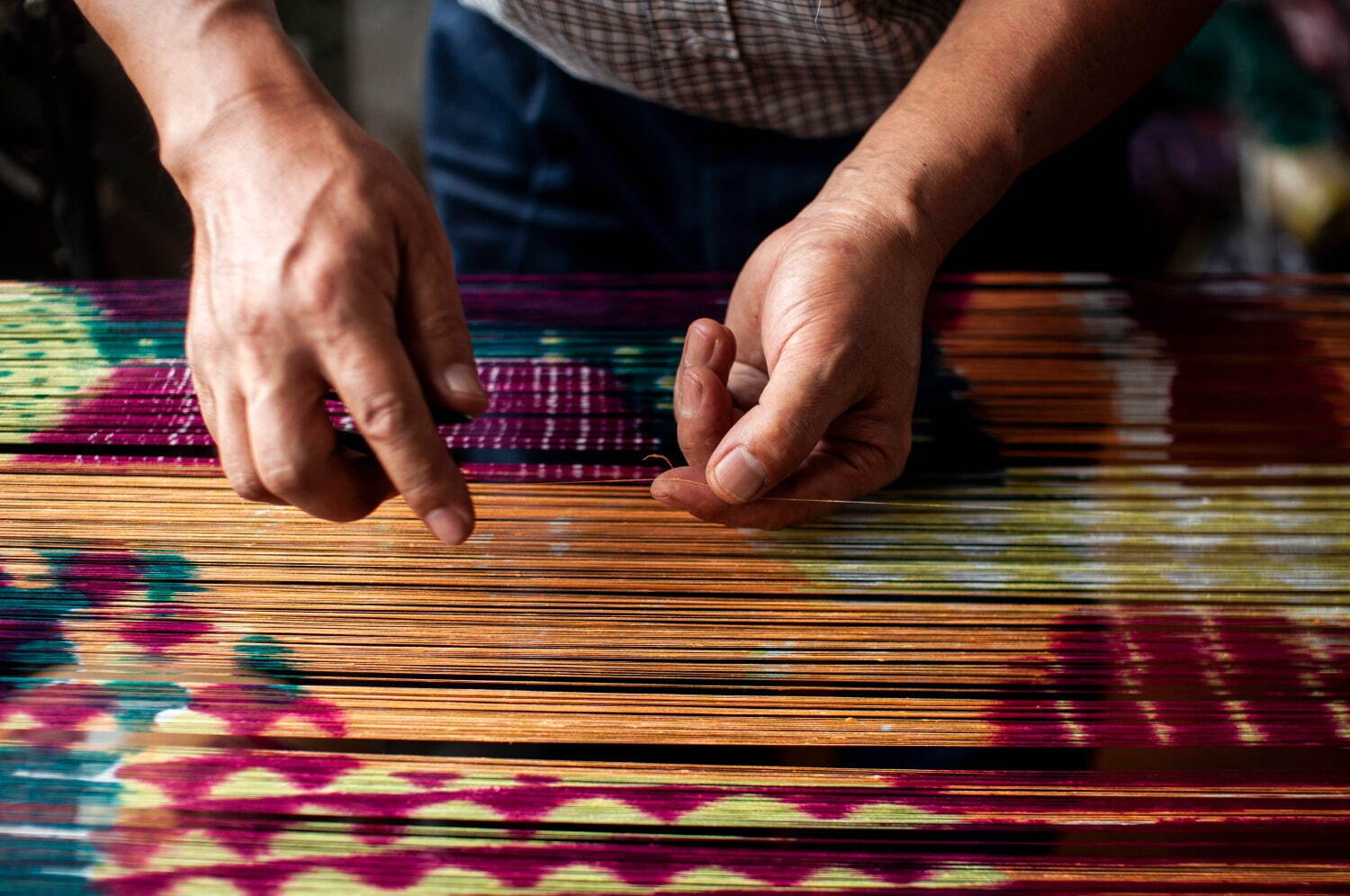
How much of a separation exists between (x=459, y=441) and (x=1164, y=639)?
2.15 feet

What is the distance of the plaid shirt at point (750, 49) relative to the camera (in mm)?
1028

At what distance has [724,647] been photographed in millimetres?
780

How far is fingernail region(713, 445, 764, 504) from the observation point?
0.78 meters

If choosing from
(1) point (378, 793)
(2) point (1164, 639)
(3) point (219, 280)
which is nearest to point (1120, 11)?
(2) point (1164, 639)

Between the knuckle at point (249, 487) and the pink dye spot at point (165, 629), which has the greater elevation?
the knuckle at point (249, 487)

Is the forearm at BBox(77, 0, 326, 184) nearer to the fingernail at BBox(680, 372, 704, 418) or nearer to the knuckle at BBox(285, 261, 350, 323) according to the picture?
the knuckle at BBox(285, 261, 350, 323)

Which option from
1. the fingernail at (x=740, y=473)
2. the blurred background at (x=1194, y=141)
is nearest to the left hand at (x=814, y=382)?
the fingernail at (x=740, y=473)

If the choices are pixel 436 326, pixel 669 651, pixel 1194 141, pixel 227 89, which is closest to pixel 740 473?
pixel 669 651

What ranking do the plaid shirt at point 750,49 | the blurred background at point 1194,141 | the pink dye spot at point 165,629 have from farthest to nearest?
the blurred background at point 1194,141 < the plaid shirt at point 750,49 < the pink dye spot at point 165,629

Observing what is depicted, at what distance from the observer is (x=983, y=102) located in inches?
36.5

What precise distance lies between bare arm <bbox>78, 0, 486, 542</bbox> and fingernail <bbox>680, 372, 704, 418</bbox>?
0.18 metres

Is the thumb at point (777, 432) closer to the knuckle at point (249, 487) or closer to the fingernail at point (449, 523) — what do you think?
the fingernail at point (449, 523)

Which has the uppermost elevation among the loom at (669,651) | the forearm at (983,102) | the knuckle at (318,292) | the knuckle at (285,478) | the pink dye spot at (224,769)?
the forearm at (983,102)

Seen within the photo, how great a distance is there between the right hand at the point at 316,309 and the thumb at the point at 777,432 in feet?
0.68
